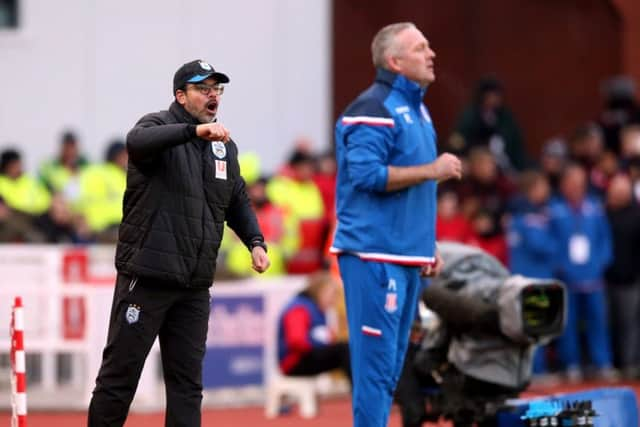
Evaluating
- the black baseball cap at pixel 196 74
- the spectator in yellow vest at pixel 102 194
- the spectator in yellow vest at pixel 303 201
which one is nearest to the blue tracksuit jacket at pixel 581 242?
the spectator in yellow vest at pixel 303 201

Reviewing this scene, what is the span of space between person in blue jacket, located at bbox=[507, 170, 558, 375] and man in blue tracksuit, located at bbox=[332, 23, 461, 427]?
850 centimetres

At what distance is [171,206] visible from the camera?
9070 millimetres

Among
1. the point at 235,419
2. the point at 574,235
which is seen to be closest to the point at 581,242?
the point at 574,235

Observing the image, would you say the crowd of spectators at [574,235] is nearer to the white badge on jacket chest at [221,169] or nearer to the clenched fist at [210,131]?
the white badge on jacket chest at [221,169]

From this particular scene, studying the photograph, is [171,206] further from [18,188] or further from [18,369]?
[18,188]

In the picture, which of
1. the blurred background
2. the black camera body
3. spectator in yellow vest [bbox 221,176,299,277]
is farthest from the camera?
spectator in yellow vest [bbox 221,176,299,277]

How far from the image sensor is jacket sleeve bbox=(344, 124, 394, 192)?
9625 mm

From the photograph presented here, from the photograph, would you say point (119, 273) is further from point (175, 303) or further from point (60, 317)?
point (60, 317)

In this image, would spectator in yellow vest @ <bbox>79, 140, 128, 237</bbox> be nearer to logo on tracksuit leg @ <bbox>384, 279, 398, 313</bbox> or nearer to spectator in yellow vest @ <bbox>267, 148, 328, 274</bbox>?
spectator in yellow vest @ <bbox>267, 148, 328, 274</bbox>

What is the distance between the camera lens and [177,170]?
9102 mm

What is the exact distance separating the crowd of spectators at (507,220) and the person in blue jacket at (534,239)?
0.03ft

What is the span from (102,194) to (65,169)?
1048 millimetres

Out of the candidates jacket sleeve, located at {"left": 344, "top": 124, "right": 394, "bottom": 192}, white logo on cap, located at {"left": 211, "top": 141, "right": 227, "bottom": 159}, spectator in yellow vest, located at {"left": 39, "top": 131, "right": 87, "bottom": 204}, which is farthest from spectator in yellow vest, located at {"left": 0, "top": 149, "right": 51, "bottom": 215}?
white logo on cap, located at {"left": 211, "top": 141, "right": 227, "bottom": 159}

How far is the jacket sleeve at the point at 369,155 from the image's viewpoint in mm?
9625
